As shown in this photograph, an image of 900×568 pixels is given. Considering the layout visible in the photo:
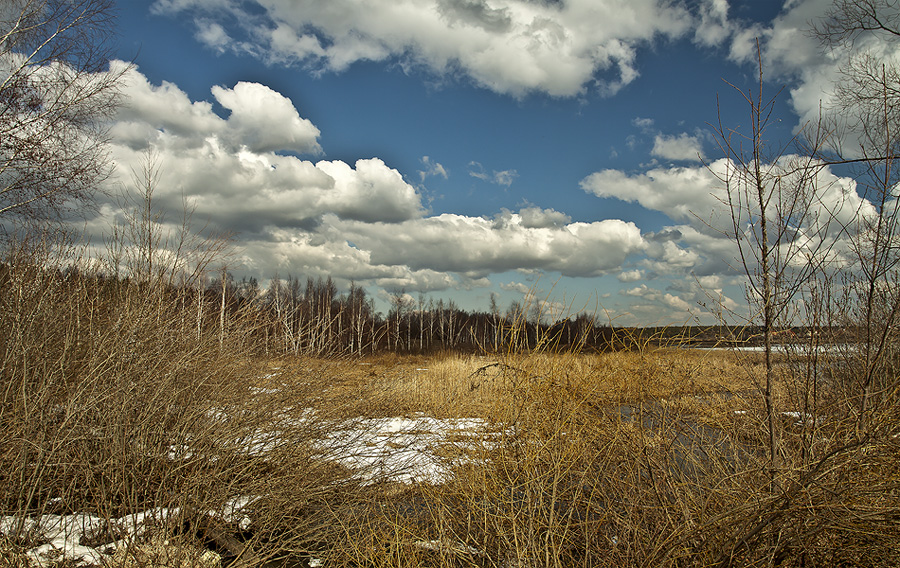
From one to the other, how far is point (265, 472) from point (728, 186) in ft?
18.4

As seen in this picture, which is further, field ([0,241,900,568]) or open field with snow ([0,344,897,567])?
open field with snow ([0,344,897,567])

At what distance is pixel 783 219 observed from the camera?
3.32 m

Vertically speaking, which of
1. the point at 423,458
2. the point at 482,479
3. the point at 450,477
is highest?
the point at 482,479

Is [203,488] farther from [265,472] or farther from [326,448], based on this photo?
[326,448]

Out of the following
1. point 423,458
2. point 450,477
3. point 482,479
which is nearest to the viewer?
point 482,479

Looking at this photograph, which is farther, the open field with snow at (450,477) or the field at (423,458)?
the open field with snow at (450,477)

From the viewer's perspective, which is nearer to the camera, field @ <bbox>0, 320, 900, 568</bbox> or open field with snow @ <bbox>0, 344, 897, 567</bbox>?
field @ <bbox>0, 320, 900, 568</bbox>

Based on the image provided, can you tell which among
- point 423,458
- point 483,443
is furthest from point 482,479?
point 423,458

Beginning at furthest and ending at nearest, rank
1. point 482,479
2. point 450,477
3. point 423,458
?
point 423,458, point 450,477, point 482,479

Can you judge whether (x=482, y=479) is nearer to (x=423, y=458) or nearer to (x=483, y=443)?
(x=483, y=443)

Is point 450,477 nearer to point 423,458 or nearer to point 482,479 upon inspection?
point 423,458

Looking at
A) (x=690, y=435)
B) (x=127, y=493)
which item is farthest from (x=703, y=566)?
(x=127, y=493)

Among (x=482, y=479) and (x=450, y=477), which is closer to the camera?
(x=482, y=479)

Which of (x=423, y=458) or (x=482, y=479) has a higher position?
(x=482, y=479)
